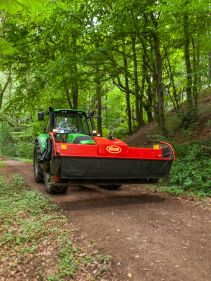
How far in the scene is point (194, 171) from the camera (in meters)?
7.57

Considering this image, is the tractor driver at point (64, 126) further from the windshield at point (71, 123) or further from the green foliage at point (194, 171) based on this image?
the green foliage at point (194, 171)

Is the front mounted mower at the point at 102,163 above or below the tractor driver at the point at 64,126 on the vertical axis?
below

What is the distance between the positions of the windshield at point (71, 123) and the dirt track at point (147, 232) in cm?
186

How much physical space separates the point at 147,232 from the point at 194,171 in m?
3.64

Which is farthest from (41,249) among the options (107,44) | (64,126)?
(107,44)

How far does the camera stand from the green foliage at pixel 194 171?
7.11 m

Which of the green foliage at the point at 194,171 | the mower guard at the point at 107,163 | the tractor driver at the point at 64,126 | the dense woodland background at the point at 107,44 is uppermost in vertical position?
the dense woodland background at the point at 107,44

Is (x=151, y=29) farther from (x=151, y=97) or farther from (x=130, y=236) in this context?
(x=130, y=236)

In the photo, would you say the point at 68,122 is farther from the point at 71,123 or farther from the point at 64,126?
the point at 64,126

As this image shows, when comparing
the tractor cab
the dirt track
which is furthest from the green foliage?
the tractor cab

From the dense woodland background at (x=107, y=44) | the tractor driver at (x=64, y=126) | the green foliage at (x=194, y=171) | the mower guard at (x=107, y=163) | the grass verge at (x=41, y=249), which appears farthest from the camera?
the dense woodland background at (x=107, y=44)

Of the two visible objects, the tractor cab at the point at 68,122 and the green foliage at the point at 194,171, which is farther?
the tractor cab at the point at 68,122

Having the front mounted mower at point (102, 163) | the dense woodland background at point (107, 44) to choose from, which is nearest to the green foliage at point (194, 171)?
the dense woodland background at point (107, 44)

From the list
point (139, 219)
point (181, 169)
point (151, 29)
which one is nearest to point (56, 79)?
point (151, 29)
